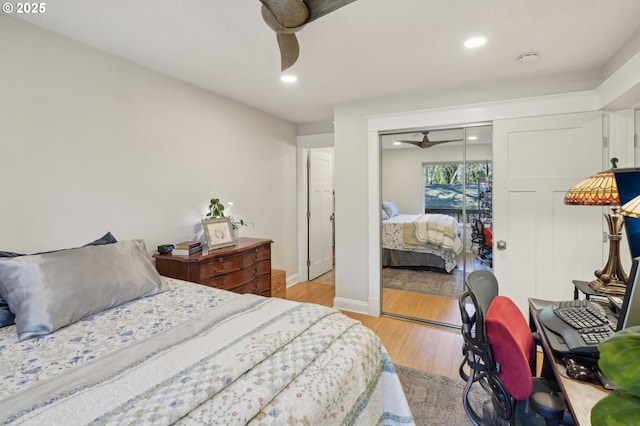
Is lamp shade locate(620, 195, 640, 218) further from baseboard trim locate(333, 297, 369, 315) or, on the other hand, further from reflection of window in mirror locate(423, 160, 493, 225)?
baseboard trim locate(333, 297, 369, 315)

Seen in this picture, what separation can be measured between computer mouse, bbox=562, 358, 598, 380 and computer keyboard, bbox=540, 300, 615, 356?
44 mm

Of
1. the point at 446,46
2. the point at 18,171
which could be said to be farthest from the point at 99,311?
the point at 446,46

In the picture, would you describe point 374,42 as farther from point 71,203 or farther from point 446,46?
point 71,203

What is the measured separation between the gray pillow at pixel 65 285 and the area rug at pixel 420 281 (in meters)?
2.91

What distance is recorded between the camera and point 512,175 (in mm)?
2904

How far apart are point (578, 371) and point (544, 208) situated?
6.96 feet

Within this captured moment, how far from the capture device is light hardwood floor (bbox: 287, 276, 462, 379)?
8.48 feet

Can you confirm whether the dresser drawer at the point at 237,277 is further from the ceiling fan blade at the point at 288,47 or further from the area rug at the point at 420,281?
the ceiling fan blade at the point at 288,47

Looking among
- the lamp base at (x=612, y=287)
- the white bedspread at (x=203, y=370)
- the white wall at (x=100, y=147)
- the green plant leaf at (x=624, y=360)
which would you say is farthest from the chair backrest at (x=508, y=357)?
the white wall at (x=100, y=147)

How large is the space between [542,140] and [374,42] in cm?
179

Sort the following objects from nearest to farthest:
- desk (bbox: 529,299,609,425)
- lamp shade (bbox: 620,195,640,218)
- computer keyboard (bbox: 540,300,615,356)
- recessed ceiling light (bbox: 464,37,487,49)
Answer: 1. desk (bbox: 529,299,609,425)
2. lamp shade (bbox: 620,195,640,218)
3. computer keyboard (bbox: 540,300,615,356)
4. recessed ceiling light (bbox: 464,37,487,49)

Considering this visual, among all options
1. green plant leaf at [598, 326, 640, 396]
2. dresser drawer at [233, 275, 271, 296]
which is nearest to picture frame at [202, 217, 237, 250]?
dresser drawer at [233, 275, 271, 296]

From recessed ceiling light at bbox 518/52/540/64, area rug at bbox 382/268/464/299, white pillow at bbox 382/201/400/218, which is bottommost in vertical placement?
area rug at bbox 382/268/464/299

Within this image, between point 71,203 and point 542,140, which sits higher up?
point 542,140
